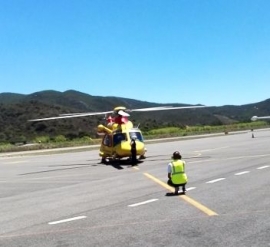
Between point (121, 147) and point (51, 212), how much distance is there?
14.8 metres

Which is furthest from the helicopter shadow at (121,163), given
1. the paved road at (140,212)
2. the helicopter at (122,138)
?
the paved road at (140,212)

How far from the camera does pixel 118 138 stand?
28.5m

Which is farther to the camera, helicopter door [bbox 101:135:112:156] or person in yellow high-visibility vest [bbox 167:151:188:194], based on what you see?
helicopter door [bbox 101:135:112:156]

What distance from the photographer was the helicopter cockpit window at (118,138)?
1116 inches

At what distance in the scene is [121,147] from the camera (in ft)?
91.2

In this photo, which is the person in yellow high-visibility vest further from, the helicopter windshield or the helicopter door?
the helicopter door

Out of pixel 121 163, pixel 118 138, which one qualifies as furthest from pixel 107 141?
pixel 121 163

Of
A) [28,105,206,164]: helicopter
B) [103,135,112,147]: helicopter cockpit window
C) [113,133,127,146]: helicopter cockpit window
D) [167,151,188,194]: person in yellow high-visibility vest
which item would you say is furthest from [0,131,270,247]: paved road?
[103,135,112,147]: helicopter cockpit window

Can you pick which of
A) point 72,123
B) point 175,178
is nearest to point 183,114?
point 72,123

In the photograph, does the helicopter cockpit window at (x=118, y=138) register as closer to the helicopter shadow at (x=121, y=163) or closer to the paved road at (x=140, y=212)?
the helicopter shadow at (x=121, y=163)

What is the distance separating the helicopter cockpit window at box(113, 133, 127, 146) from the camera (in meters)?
28.3

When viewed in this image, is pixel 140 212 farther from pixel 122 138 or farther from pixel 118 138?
pixel 118 138

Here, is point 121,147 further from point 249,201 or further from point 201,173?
point 249,201

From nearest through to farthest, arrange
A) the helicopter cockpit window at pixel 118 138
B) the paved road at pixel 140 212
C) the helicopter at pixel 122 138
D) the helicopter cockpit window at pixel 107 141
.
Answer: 1. the paved road at pixel 140 212
2. the helicopter at pixel 122 138
3. the helicopter cockpit window at pixel 118 138
4. the helicopter cockpit window at pixel 107 141
